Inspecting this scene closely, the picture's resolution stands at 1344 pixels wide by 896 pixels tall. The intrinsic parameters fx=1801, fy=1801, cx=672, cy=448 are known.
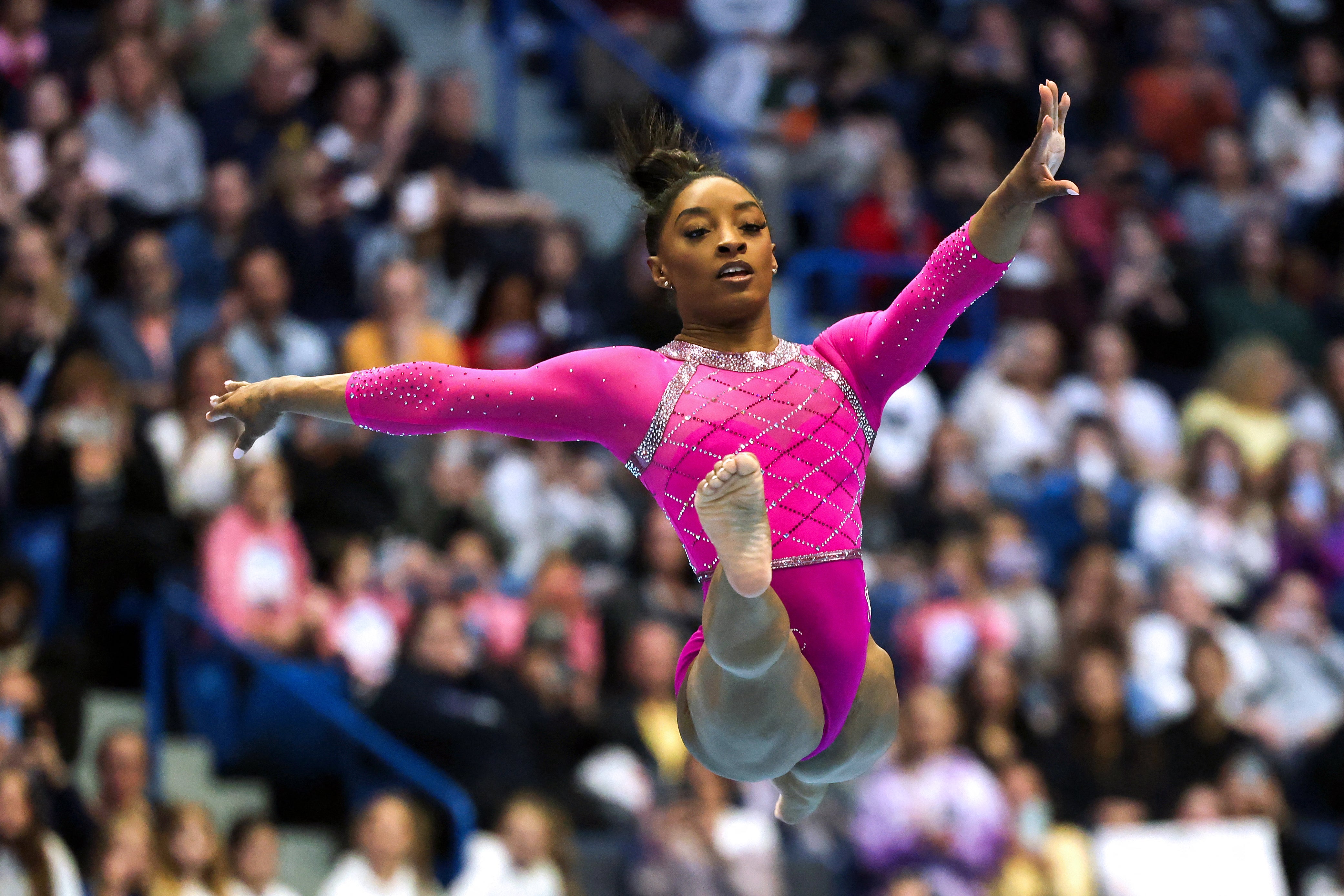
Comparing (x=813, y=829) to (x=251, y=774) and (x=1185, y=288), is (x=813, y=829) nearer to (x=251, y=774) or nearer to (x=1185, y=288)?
(x=251, y=774)

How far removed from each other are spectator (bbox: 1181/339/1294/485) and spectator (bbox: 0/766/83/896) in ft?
19.4

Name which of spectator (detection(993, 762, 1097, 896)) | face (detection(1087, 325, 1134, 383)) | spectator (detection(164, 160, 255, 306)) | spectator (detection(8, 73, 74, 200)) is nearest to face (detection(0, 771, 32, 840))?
spectator (detection(164, 160, 255, 306))

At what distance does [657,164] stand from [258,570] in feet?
10.8

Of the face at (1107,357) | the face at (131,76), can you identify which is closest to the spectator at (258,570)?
the face at (131,76)

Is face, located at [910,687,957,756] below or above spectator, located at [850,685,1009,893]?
above

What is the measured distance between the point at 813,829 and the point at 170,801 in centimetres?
250

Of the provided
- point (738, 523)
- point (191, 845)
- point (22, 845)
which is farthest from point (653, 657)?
point (738, 523)

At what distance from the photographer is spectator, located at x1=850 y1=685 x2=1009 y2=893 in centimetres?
703

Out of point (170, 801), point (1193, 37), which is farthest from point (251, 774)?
point (1193, 37)

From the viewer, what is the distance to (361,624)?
680 cm

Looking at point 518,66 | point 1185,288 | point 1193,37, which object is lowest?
point 1185,288

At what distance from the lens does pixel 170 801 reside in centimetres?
631

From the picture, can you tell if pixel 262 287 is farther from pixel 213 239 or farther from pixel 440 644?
pixel 440 644

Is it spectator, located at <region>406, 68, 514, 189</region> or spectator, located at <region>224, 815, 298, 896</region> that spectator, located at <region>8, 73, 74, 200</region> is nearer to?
spectator, located at <region>406, 68, 514, 189</region>
